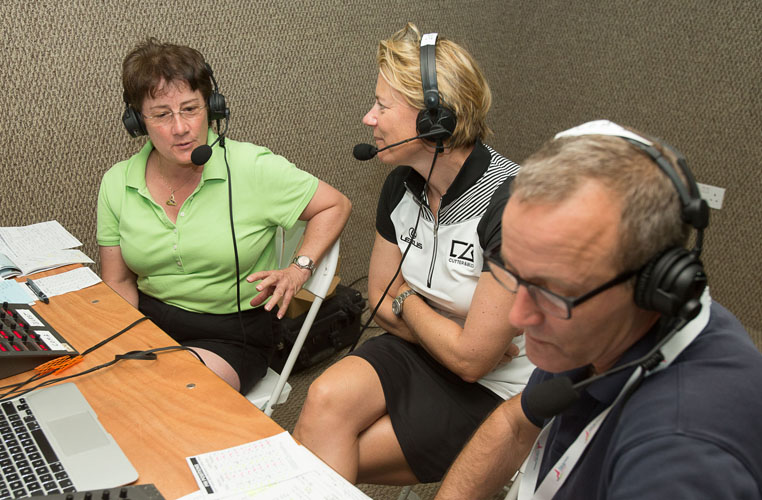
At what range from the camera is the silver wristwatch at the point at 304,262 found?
1572 mm

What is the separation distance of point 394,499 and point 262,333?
0.64m

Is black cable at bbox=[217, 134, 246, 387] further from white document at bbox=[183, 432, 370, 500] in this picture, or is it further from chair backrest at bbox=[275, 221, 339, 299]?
white document at bbox=[183, 432, 370, 500]

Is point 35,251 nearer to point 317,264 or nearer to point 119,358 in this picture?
point 119,358

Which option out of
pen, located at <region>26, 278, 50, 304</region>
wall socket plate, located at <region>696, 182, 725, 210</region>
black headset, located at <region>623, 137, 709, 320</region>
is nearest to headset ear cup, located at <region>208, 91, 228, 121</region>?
pen, located at <region>26, 278, 50, 304</region>

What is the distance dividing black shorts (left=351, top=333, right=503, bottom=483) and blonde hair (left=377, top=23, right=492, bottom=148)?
0.54m

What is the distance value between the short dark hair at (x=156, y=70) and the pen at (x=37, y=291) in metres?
0.49

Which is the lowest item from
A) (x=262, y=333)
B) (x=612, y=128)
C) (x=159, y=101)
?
(x=262, y=333)

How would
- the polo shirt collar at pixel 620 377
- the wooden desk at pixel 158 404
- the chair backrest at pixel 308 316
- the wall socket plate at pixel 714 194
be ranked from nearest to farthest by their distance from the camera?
the polo shirt collar at pixel 620 377, the wooden desk at pixel 158 404, the chair backrest at pixel 308 316, the wall socket plate at pixel 714 194

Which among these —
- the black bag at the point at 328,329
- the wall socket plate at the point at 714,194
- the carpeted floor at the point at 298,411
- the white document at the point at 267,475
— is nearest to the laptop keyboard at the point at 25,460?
the white document at the point at 267,475

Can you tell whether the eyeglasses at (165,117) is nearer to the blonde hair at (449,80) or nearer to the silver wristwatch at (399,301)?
the blonde hair at (449,80)

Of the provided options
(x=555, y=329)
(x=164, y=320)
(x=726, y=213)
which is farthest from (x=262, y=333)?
(x=726, y=213)

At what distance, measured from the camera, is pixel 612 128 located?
762 millimetres

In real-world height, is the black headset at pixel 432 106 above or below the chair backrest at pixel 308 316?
above

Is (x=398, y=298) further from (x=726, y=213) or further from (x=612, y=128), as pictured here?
(x=726, y=213)
